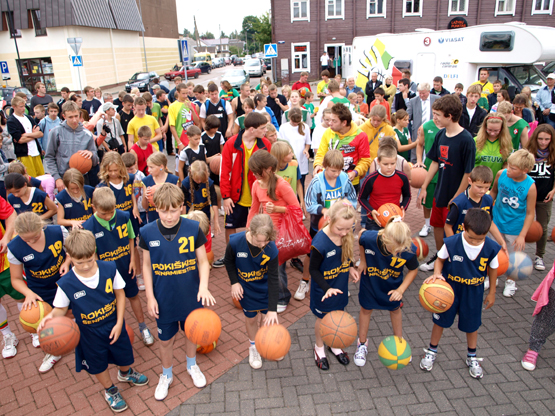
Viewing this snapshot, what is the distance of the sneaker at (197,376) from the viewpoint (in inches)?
157

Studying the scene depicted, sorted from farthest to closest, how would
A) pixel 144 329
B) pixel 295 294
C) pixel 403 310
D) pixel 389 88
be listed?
pixel 389 88
pixel 295 294
pixel 403 310
pixel 144 329

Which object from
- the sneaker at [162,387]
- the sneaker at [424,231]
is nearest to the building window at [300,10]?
the sneaker at [424,231]

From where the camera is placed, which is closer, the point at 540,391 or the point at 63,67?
the point at 540,391

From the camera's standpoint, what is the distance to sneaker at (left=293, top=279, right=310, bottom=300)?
549 centimetres

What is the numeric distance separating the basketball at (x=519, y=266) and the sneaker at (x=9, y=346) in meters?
6.15

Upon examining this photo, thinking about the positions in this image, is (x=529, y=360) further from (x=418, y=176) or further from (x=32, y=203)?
(x=32, y=203)

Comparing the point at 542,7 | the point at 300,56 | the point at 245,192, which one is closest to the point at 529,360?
the point at 245,192

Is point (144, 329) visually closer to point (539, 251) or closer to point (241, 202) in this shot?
point (241, 202)

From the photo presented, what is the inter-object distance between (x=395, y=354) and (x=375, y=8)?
3574 centimetres

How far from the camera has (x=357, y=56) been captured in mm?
22484

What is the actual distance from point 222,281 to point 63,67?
3734 centimetres

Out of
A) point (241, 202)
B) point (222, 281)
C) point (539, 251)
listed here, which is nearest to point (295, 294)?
point (222, 281)

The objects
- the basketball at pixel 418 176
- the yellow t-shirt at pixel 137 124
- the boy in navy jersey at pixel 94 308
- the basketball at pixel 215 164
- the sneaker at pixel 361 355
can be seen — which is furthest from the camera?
the yellow t-shirt at pixel 137 124

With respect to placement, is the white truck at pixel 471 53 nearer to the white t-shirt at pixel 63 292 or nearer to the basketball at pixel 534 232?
the basketball at pixel 534 232
